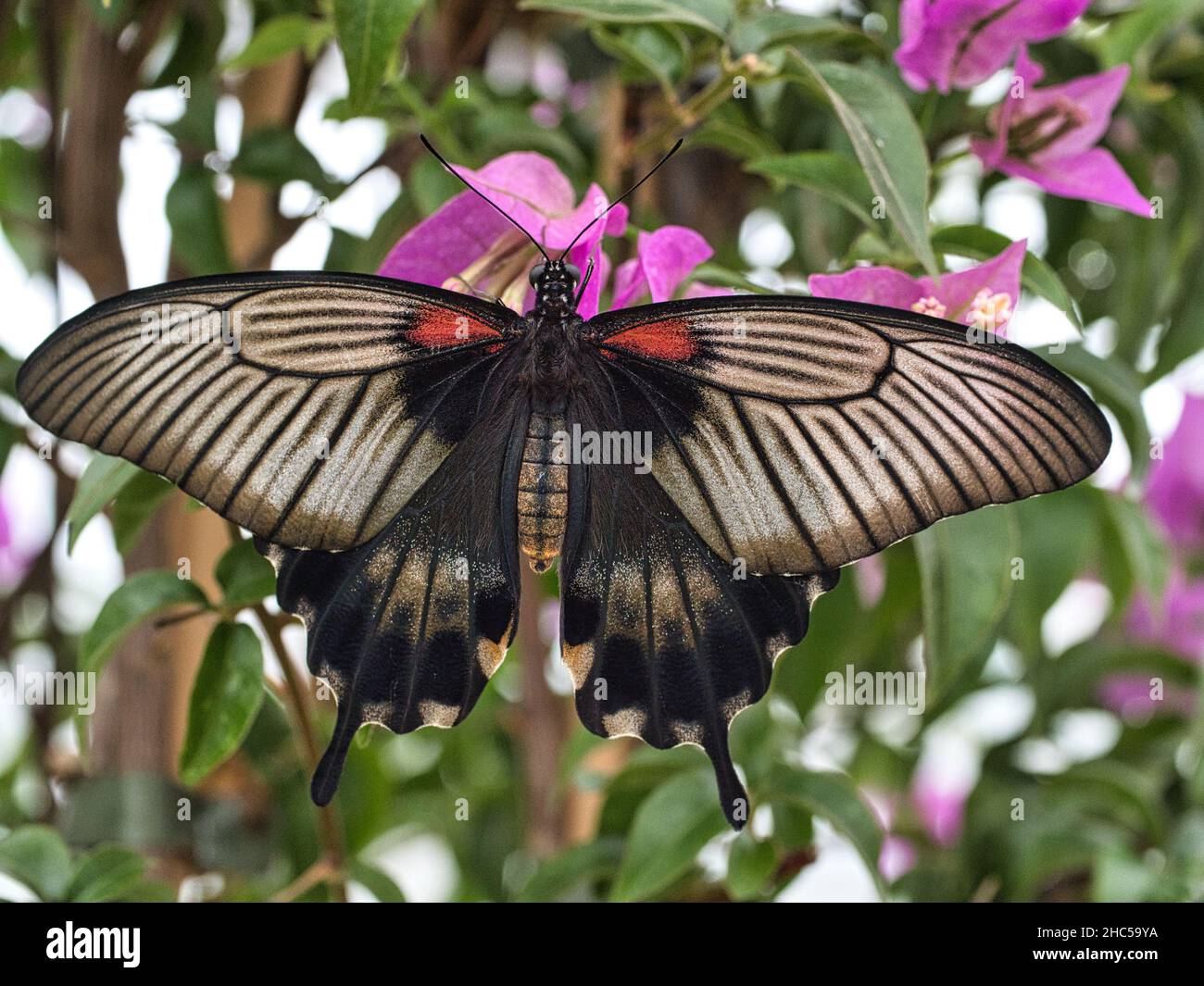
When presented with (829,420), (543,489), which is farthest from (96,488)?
(829,420)

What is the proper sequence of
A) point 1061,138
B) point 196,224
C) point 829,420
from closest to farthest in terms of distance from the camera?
point 829,420
point 1061,138
point 196,224

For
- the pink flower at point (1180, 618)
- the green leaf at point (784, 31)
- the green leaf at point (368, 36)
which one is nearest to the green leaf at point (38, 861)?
the green leaf at point (368, 36)

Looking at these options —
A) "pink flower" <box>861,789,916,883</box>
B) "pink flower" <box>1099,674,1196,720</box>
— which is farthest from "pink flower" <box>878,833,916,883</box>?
"pink flower" <box>1099,674,1196,720</box>

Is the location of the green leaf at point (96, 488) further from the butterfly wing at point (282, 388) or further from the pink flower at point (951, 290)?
the pink flower at point (951, 290)

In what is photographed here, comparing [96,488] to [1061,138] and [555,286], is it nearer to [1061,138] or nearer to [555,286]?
[555,286]

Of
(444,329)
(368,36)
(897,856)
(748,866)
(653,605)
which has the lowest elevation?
(897,856)
